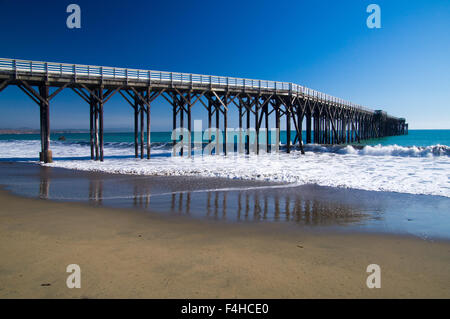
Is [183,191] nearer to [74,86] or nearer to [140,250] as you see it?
[140,250]

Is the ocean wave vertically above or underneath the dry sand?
above

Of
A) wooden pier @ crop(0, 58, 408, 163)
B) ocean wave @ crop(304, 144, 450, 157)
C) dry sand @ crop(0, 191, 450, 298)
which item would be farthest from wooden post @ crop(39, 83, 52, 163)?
ocean wave @ crop(304, 144, 450, 157)

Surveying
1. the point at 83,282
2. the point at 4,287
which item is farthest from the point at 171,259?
the point at 4,287

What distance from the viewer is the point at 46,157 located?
57.2 ft

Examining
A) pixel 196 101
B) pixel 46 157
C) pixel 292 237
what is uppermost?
pixel 196 101

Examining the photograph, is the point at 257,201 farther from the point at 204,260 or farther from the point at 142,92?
the point at 142,92

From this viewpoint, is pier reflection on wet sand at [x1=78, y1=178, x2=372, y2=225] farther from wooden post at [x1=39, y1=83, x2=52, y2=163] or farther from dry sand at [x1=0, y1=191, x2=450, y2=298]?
wooden post at [x1=39, y1=83, x2=52, y2=163]

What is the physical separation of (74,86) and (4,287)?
55.9 ft

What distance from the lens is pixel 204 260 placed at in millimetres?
3762

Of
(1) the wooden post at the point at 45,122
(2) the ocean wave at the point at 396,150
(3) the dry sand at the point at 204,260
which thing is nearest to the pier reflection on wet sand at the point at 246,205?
(3) the dry sand at the point at 204,260

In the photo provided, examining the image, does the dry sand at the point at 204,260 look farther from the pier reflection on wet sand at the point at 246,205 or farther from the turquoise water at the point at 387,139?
the turquoise water at the point at 387,139

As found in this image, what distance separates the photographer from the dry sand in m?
3.01

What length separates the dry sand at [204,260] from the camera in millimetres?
3012

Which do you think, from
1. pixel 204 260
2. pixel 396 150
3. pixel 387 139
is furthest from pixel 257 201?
pixel 387 139
